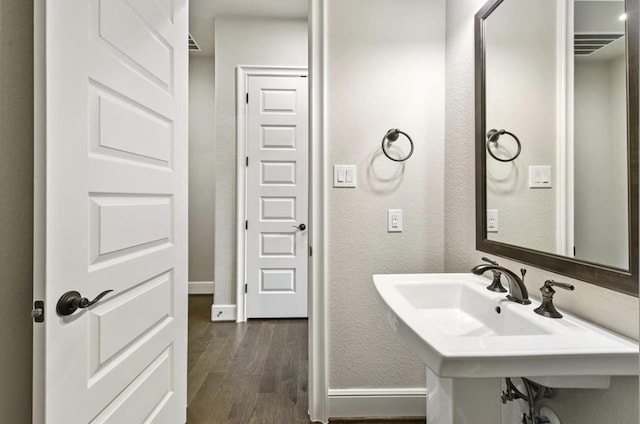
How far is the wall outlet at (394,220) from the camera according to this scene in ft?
5.60

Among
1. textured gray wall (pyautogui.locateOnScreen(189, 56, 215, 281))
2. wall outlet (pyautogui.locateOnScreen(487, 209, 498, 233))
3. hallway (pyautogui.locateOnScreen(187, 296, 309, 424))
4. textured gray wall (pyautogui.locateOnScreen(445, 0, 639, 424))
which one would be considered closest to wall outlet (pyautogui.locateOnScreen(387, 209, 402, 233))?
textured gray wall (pyautogui.locateOnScreen(445, 0, 639, 424))

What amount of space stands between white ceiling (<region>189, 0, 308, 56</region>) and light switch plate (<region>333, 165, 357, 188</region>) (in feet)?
6.59

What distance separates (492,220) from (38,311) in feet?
5.27

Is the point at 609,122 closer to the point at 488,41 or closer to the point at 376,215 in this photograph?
the point at 488,41

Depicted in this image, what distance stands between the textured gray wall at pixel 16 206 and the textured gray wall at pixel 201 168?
10.2 ft

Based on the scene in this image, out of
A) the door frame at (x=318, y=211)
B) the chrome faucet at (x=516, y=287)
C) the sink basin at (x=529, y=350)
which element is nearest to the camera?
the sink basin at (x=529, y=350)

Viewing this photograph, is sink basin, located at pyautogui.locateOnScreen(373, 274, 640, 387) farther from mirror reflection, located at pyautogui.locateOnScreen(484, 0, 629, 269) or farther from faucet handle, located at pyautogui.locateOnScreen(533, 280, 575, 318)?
mirror reflection, located at pyautogui.locateOnScreen(484, 0, 629, 269)

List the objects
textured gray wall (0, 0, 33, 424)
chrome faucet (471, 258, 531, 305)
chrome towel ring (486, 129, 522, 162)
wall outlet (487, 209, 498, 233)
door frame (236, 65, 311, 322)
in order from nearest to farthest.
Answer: textured gray wall (0, 0, 33, 424) → chrome faucet (471, 258, 531, 305) → chrome towel ring (486, 129, 522, 162) → wall outlet (487, 209, 498, 233) → door frame (236, 65, 311, 322)

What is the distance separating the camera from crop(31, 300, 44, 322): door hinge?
2.52 feet

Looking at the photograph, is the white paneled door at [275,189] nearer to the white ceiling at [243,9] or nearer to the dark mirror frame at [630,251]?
the white ceiling at [243,9]

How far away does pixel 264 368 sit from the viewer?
2219 millimetres

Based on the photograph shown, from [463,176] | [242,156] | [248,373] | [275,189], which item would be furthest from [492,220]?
[242,156]

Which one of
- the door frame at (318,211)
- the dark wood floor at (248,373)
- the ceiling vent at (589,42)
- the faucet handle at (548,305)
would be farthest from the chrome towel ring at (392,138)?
the dark wood floor at (248,373)

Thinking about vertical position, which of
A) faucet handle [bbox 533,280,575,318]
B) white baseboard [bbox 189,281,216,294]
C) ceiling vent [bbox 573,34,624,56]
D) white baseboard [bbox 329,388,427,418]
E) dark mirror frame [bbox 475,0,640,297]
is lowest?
white baseboard [bbox 329,388,427,418]
